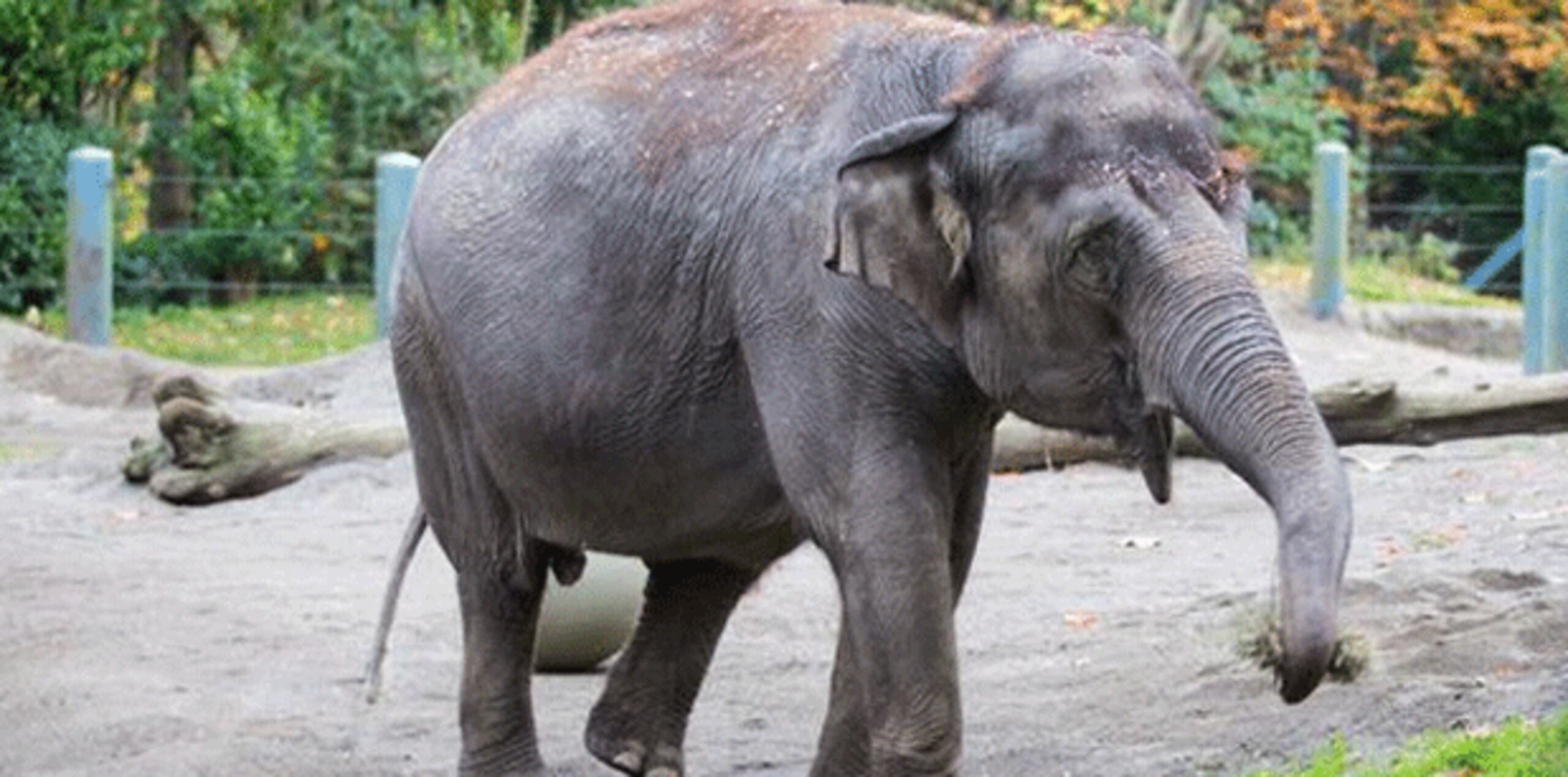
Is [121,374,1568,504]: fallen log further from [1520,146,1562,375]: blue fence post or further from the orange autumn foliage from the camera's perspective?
the orange autumn foliage

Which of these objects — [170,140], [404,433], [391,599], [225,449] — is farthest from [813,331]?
[170,140]

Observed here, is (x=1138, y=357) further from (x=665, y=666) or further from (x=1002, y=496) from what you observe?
(x=1002, y=496)

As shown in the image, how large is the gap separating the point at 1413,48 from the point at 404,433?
60.2ft

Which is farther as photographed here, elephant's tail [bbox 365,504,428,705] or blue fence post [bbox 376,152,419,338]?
blue fence post [bbox 376,152,419,338]

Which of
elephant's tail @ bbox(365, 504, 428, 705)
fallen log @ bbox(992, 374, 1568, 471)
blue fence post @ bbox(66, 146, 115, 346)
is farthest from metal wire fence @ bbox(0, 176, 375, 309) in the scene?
elephant's tail @ bbox(365, 504, 428, 705)

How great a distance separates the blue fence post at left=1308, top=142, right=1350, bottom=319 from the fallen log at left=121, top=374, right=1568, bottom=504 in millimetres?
8381

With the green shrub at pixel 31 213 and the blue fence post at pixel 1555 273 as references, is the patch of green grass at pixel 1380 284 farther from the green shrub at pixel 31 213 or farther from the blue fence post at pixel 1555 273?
the green shrub at pixel 31 213

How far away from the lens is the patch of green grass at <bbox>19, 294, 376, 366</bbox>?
75.8 feet

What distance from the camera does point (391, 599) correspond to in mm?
9195

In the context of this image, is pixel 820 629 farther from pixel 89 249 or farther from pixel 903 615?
pixel 89 249

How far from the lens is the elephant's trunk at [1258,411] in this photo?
5.52m

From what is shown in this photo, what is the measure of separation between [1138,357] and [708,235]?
1.32m

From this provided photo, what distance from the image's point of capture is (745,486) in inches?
293

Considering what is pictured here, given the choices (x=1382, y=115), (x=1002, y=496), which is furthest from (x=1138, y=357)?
(x=1382, y=115)
